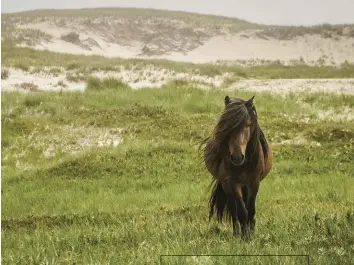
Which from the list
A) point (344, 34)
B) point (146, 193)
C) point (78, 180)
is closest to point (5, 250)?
point (146, 193)

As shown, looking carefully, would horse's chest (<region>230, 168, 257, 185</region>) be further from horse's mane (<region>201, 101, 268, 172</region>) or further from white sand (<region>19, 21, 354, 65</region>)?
white sand (<region>19, 21, 354, 65</region>)

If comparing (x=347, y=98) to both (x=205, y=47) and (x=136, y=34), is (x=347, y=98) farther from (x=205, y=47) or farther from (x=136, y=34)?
(x=136, y=34)

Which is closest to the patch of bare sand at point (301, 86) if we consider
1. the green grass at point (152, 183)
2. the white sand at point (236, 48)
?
the green grass at point (152, 183)

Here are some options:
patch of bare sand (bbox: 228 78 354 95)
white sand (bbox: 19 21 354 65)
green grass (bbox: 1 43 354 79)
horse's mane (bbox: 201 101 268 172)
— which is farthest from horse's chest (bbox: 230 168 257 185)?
white sand (bbox: 19 21 354 65)

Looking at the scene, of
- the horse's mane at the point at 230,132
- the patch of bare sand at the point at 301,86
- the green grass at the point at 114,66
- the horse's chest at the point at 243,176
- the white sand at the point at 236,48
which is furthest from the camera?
the white sand at the point at 236,48

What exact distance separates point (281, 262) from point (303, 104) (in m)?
21.1

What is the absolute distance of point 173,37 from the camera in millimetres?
74188

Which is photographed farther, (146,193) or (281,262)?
(146,193)

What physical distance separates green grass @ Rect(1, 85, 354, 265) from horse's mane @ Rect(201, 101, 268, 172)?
814 mm

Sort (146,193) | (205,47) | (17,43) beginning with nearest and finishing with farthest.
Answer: (146,193) → (17,43) → (205,47)

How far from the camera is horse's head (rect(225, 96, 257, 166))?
5617 mm

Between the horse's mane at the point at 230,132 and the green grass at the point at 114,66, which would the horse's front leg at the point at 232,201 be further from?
the green grass at the point at 114,66

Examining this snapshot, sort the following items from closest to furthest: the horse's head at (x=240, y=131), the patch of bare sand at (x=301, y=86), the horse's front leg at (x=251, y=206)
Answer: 1. the horse's head at (x=240, y=131)
2. the horse's front leg at (x=251, y=206)
3. the patch of bare sand at (x=301, y=86)

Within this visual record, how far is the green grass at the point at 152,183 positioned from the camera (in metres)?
5.82
